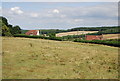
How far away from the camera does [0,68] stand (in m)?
14.1

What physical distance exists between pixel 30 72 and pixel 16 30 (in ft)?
272

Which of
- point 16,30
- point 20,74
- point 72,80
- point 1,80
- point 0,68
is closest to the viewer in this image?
point 1,80

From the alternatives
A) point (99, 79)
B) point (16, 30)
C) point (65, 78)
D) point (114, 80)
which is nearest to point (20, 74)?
point (65, 78)

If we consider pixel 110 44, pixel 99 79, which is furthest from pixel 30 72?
pixel 110 44

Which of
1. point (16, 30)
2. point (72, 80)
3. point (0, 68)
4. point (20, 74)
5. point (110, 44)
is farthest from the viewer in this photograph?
point (16, 30)

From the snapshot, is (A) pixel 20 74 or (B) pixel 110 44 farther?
(B) pixel 110 44

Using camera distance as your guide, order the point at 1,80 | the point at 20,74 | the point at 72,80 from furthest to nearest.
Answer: the point at 20,74 → the point at 72,80 → the point at 1,80

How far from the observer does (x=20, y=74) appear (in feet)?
42.1

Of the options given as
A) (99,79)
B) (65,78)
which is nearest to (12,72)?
(65,78)

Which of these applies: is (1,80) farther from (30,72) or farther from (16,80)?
(30,72)

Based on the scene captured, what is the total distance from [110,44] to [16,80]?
46.6 meters

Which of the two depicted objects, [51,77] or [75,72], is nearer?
[51,77]

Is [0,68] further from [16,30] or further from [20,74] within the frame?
[16,30]

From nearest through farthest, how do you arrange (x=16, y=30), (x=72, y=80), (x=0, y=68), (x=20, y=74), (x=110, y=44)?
(x=72, y=80) → (x=20, y=74) → (x=0, y=68) → (x=110, y=44) → (x=16, y=30)
